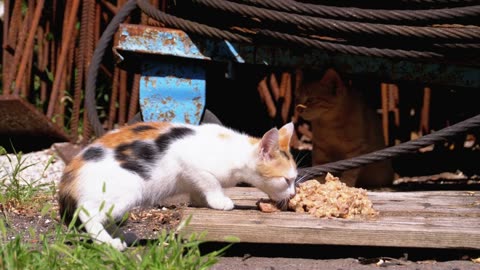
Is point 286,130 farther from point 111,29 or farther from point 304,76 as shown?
point 304,76

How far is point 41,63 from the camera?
6996 mm

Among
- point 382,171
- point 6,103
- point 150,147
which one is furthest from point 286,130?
point 6,103

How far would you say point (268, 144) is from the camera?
13.1 ft

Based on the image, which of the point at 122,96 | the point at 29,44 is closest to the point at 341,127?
the point at 122,96

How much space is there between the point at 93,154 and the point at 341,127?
Result: 8.84 feet

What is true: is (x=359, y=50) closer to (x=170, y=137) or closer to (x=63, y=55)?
(x=170, y=137)

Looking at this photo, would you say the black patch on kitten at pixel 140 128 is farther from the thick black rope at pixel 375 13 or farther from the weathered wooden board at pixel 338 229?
the thick black rope at pixel 375 13

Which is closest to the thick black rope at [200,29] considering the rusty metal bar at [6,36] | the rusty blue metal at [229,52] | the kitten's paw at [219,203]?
the rusty blue metal at [229,52]

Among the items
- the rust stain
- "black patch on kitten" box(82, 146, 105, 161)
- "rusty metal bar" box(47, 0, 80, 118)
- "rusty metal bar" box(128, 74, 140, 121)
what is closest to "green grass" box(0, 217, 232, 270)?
"black patch on kitten" box(82, 146, 105, 161)

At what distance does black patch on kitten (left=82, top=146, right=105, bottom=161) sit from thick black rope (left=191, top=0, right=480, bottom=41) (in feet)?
4.35

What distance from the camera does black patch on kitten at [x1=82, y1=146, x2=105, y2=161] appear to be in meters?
3.79

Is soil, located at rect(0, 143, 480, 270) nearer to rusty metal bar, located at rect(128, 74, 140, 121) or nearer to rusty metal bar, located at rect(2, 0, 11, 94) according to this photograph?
rusty metal bar, located at rect(128, 74, 140, 121)

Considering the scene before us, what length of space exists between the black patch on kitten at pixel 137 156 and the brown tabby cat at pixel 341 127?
2.23 meters

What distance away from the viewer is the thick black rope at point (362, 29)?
180 inches
